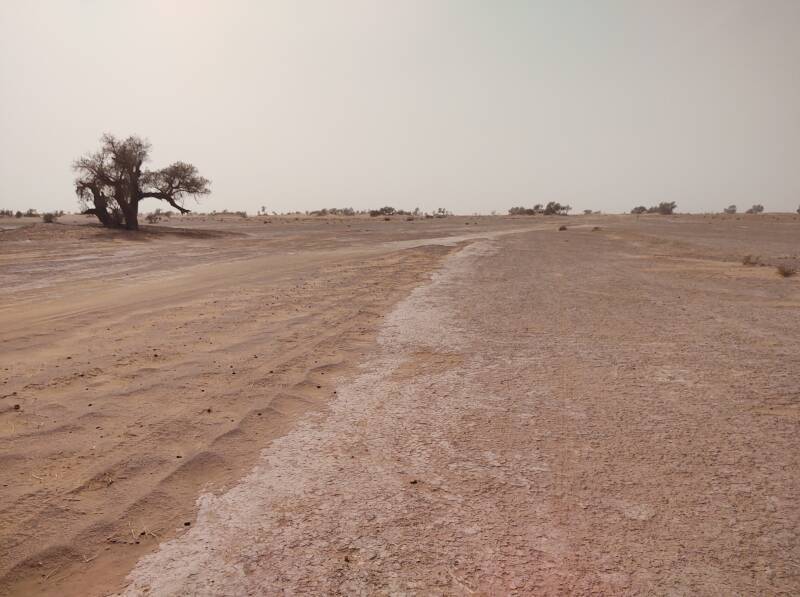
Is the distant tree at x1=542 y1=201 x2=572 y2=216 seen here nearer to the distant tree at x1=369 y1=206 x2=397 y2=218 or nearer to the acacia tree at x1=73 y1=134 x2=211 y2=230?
the distant tree at x1=369 y1=206 x2=397 y2=218

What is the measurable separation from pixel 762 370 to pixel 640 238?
20558mm

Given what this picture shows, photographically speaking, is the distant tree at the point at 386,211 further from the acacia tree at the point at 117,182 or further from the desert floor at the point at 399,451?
the desert floor at the point at 399,451

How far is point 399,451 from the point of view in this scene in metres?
3.06

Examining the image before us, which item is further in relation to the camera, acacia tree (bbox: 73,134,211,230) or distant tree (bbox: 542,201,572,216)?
distant tree (bbox: 542,201,572,216)

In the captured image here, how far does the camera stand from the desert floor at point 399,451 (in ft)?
6.81

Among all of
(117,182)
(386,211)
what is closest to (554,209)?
(386,211)

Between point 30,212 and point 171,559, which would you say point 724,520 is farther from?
point 30,212

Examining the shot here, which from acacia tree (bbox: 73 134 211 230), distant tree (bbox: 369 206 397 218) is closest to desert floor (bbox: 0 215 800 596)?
acacia tree (bbox: 73 134 211 230)

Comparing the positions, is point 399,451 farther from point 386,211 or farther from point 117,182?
point 386,211

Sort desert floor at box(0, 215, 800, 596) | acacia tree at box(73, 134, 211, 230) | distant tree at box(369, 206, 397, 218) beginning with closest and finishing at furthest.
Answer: desert floor at box(0, 215, 800, 596) < acacia tree at box(73, 134, 211, 230) < distant tree at box(369, 206, 397, 218)

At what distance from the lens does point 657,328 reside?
614 centimetres

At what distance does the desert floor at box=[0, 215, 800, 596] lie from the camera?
2.07 metres

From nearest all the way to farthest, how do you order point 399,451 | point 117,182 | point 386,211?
point 399,451 → point 117,182 → point 386,211

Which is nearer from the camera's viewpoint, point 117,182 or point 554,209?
point 117,182
